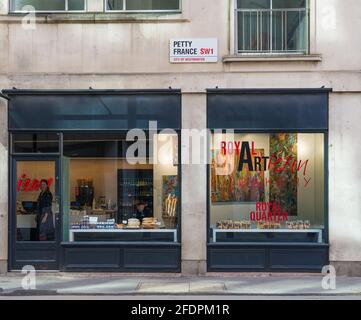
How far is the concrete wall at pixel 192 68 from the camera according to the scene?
12648 millimetres

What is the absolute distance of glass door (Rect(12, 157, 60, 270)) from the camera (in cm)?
1284

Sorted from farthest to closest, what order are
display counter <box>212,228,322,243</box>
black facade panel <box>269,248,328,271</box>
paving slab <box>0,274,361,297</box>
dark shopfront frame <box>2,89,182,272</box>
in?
display counter <box>212,228,322,243</box>, dark shopfront frame <box>2,89,182,272</box>, black facade panel <box>269,248,328,271</box>, paving slab <box>0,274,361,297</box>

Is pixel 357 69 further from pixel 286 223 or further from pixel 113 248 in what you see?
pixel 113 248

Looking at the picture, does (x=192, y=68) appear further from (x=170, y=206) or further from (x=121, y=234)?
(x=121, y=234)

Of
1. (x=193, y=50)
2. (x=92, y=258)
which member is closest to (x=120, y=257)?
(x=92, y=258)

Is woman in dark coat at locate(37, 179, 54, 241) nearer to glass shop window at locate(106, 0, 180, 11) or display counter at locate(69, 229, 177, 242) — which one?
display counter at locate(69, 229, 177, 242)

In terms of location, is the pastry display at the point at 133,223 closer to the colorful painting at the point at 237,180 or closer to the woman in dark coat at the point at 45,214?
the woman in dark coat at the point at 45,214

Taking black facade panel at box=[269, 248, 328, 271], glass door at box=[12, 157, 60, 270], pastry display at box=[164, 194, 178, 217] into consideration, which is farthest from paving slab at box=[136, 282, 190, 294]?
glass door at box=[12, 157, 60, 270]

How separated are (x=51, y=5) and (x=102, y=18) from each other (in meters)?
1.35

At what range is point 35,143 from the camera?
12922mm

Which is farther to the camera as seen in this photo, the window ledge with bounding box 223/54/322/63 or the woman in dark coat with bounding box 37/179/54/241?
the woman in dark coat with bounding box 37/179/54/241

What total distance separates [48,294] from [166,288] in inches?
91.5

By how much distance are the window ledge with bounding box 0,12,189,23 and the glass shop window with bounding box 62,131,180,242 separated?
8.57 ft

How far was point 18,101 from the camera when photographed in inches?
507
